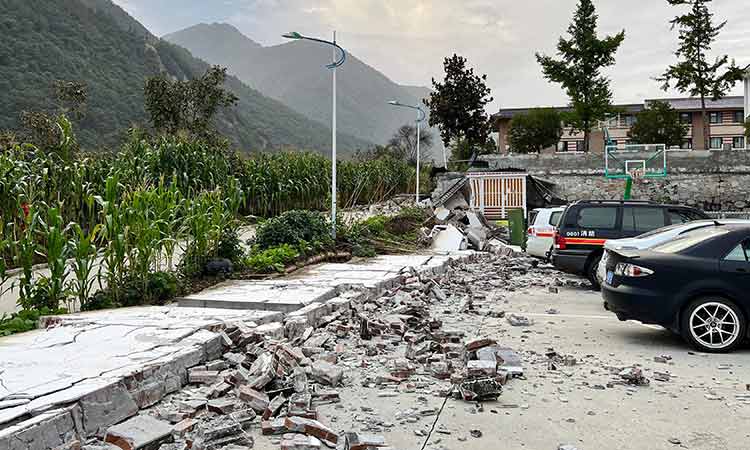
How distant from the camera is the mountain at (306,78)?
141 m

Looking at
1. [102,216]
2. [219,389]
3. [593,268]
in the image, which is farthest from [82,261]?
[593,268]

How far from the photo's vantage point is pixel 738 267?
307 inches

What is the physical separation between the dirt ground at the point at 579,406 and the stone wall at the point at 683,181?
3094cm

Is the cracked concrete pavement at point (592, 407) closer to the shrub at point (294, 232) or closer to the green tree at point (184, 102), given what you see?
the shrub at point (294, 232)

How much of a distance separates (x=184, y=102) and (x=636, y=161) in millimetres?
25767

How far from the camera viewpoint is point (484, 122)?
52125 mm

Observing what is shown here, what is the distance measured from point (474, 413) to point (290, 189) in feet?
60.3

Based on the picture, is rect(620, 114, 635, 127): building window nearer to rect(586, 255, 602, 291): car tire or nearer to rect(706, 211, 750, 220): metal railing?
rect(706, 211, 750, 220): metal railing

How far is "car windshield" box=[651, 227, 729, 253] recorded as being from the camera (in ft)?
26.8

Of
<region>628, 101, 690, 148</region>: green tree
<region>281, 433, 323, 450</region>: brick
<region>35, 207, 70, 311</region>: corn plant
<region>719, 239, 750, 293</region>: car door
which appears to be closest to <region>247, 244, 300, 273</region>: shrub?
<region>35, 207, 70, 311</region>: corn plant

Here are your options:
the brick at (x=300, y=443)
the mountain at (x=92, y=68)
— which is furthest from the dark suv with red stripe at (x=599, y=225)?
the mountain at (x=92, y=68)

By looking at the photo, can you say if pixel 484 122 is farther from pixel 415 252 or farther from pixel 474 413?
pixel 474 413

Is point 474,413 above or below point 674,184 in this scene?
below

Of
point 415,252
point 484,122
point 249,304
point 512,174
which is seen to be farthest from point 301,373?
point 484,122
